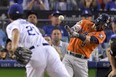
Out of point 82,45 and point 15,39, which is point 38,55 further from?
point 82,45

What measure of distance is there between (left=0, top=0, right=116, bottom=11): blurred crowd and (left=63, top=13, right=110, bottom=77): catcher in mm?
4628

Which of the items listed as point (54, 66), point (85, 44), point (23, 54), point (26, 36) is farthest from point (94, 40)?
point (23, 54)

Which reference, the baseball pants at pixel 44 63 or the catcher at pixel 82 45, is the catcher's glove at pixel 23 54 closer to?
the baseball pants at pixel 44 63

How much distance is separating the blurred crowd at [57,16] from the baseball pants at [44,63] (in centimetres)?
247

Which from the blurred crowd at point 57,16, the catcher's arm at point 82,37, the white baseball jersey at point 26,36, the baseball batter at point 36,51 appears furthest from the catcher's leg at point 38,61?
the blurred crowd at point 57,16

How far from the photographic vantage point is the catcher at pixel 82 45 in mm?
8250

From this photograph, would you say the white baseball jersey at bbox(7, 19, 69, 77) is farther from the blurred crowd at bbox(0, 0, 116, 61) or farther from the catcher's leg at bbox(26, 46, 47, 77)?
the blurred crowd at bbox(0, 0, 116, 61)

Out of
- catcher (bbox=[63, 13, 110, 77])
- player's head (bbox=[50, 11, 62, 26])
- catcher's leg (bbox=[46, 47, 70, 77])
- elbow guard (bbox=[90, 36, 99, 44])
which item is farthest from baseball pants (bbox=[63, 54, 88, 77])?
player's head (bbox=[50, 11, 62, 26])

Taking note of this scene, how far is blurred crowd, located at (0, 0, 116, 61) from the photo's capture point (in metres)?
9.98

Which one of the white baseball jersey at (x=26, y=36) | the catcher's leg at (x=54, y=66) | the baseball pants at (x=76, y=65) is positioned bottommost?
the baseball pants at (x=76, y=65)

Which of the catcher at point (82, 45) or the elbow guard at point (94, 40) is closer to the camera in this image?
the elbow guard at point (94, 40)

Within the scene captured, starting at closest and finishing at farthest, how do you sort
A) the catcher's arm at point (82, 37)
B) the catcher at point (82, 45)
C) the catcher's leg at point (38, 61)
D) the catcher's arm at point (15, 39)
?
1. the catcher's arm at point (15, 39)
2. the catcher's leg at point (38, 61)
3. the catcher's arm at point (82, 37)
4. the catcher at point (82, 45)

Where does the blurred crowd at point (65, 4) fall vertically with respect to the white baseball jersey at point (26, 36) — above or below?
below

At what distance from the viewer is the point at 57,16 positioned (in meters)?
10.9
